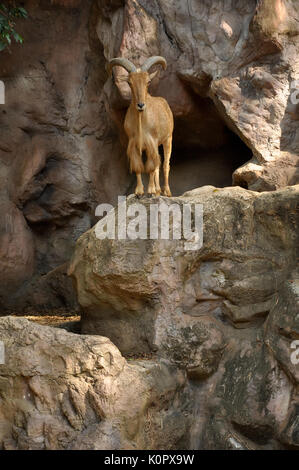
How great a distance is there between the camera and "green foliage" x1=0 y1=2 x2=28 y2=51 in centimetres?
780

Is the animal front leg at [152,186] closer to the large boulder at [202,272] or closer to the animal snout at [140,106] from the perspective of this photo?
the large boulder at [202,272]

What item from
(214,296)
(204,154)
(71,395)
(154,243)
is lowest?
(71,395)

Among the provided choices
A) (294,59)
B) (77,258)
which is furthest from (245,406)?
(294,59)

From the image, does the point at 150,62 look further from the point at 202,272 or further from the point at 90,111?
the point at 90,111

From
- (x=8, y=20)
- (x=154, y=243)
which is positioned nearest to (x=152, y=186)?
(x=154, y=243)

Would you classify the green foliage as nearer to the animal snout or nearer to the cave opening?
the animal snout

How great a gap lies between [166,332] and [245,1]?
4.80m

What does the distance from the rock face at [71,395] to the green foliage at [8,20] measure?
173 inches

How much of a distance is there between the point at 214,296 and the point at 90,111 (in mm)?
4715

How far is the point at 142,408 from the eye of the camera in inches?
198

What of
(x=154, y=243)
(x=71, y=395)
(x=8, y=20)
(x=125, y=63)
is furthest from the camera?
(x=8, y=20)

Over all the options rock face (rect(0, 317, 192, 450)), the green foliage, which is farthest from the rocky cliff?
the green foliage

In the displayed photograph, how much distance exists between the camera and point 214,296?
19.5 ft
